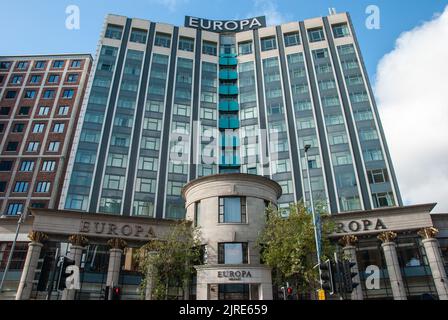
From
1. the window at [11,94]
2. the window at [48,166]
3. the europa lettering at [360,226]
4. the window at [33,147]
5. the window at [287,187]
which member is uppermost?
the window at [11,94]

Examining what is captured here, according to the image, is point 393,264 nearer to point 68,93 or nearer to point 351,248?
point 351,248

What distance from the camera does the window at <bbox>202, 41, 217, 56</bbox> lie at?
70.8 m

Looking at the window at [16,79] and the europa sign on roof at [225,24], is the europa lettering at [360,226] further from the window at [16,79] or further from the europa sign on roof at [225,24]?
the window at [16,79]

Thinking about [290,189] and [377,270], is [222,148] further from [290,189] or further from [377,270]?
[377,270]

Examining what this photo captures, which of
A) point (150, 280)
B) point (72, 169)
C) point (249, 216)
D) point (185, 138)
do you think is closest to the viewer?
point (150, 280)

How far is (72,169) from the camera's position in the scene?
2025 inches

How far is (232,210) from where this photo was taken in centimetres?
3259

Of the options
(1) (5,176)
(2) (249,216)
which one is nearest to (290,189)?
(2) (249,216)

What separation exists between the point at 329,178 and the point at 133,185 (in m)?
30.5

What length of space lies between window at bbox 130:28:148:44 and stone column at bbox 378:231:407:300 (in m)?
56.3

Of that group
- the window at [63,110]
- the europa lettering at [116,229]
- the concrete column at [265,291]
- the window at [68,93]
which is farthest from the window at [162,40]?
the concrete column at [265,291]

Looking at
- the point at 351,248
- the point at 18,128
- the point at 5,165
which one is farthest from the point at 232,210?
the point at 18,128

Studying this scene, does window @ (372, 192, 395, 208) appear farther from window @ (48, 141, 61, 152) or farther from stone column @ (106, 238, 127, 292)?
window @ (48, 141, 61, 152)

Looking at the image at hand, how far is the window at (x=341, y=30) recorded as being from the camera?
6744 centimetres
